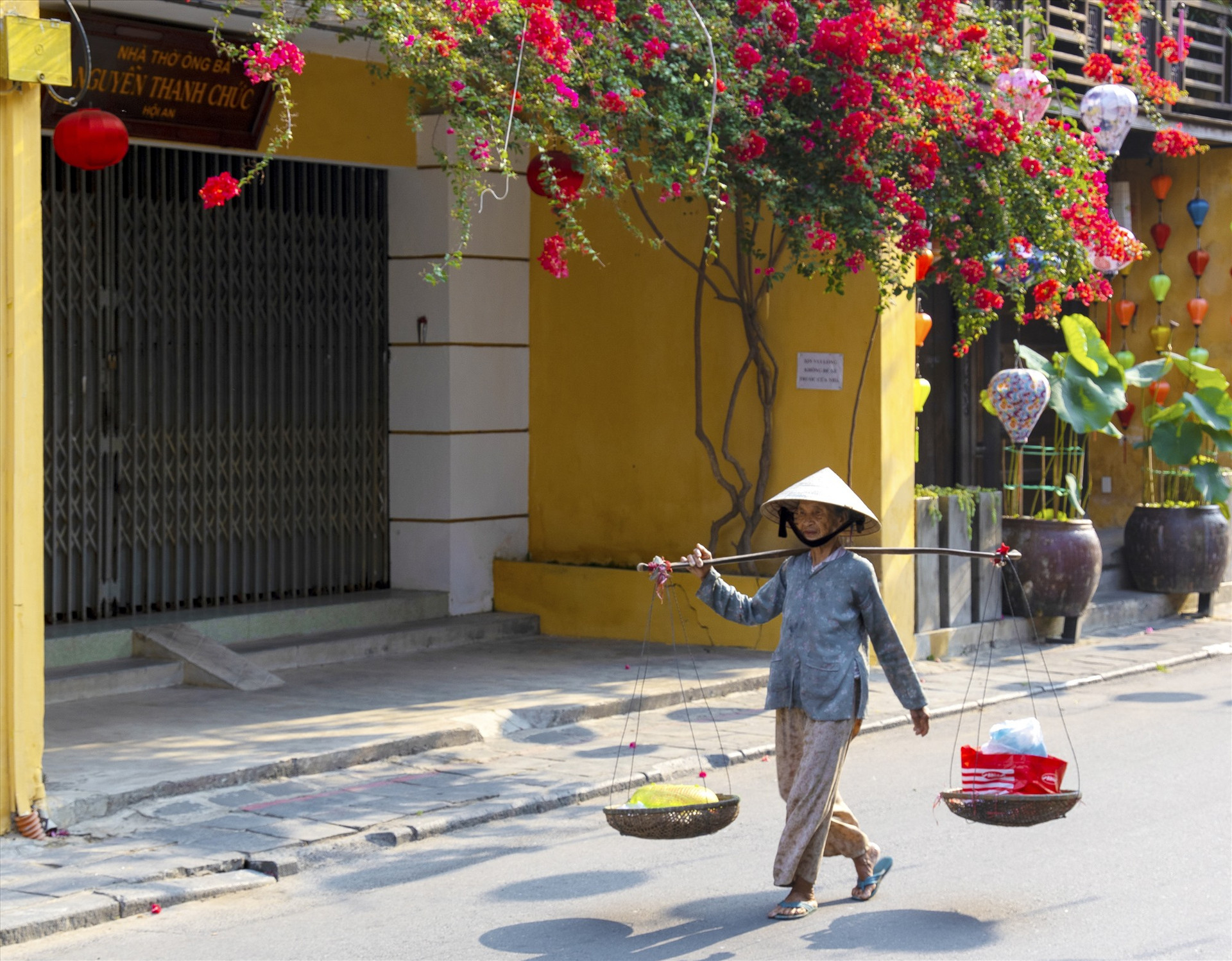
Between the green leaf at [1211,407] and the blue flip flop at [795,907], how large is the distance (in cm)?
944

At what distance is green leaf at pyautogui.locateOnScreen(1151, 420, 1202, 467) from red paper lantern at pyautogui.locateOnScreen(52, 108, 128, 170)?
9511 millimetres

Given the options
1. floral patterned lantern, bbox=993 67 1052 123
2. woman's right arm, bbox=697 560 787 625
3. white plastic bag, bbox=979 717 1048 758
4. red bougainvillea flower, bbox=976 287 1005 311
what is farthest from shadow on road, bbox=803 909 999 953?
floral patterned lantern, bbox=993 67 1052 123

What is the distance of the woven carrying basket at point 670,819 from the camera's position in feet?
18.3

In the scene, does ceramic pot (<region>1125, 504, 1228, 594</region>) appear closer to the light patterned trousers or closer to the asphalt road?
the asphalt road

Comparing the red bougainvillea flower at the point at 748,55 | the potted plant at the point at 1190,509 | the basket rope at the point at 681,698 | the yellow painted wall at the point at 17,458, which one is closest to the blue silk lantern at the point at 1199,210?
the potted plant at the point at 1190,509

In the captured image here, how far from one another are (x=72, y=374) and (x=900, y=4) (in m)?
5.99

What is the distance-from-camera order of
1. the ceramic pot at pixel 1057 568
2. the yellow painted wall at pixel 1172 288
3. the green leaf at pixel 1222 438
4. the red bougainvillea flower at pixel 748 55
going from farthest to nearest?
1. the yellow painted wall at pixel 1172 288
2. the green leaf at pixel 1222 438
3. the ceramic pot at pixel 1057 568
4. the red bougainvillea flower at pixel 748 55

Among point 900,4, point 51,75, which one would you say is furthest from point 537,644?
point 51,75

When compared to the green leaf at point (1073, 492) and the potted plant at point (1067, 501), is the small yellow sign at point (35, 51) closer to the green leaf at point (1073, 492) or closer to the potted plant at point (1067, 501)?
the potted plant at point (1067, 501)

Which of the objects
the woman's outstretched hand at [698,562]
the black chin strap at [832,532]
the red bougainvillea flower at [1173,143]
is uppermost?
the red bougainvillea flower at [1173,143]

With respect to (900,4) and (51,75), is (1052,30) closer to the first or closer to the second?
(900,4)

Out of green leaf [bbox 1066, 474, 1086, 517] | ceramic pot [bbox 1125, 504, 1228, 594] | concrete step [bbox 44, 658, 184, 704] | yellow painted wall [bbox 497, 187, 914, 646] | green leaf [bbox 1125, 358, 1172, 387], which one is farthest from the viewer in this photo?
ceramic pot [bbox 1125, 504, 1228, 594]

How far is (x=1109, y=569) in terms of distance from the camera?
14641 mm

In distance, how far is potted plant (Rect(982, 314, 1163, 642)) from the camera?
12.3 m
